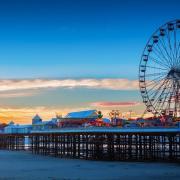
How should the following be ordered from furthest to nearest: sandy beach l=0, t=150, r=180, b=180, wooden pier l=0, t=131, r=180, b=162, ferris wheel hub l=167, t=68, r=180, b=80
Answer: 1. wooden pier l=0, t=131, r=180, b=162
2. ferris wheel hub l=167, t=68, r=180, b=80
3. sandy beach l=0, t=150, r=180, b=180


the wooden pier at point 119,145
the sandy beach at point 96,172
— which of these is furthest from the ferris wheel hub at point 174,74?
the sandy beach at point 96,172

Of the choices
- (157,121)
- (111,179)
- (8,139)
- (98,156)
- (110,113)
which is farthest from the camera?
(8,139)

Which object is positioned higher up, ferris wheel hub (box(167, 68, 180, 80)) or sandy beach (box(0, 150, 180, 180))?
ferris wheel hub (box(167, 68, 180, 80))

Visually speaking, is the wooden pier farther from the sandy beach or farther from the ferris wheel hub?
the sandy beach

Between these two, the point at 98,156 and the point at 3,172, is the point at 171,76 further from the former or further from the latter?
the point at 3,172

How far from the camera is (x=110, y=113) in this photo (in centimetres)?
6512

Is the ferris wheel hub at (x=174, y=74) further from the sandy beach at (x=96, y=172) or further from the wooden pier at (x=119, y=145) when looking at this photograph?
the sandy beach at (x=96, y=172)

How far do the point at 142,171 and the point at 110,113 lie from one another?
3159cm

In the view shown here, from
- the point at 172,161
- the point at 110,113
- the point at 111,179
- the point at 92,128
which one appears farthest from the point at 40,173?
the point at 110,113

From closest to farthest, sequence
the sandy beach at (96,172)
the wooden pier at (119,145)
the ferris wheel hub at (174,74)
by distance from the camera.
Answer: the sandy beach at (96,172) < the ferris wheel hub at (174,74) < the wooden pier at (119,145)

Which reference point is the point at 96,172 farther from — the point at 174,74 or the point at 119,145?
the point at 119,145

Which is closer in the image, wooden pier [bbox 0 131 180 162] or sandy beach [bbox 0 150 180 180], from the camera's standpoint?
sandy beach [bbox 0 150 180 180]

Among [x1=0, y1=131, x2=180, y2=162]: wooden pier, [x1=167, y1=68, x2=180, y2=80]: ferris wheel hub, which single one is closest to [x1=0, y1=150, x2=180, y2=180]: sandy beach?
[x1=0, y1=131, x2=180, y2=162]: wooden pier

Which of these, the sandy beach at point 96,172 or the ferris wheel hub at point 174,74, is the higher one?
the ferris wheel hub at point 174,74
